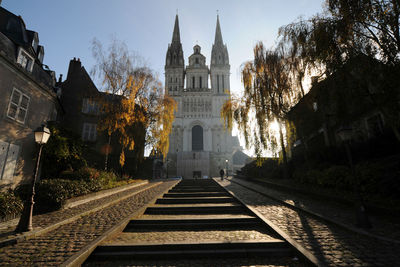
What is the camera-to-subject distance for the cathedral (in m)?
40.7

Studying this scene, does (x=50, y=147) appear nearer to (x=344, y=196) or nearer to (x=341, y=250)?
(x=341, y=250)

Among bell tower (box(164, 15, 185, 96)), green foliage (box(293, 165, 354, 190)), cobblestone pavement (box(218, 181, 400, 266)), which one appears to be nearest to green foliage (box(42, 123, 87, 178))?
cobblestone pavement (box(218, 181, 400, 266))

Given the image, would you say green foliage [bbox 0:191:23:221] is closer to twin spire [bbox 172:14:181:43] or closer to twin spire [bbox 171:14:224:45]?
twin spire [bbox 171:14:224:45]

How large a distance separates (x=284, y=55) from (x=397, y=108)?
7.47 metres

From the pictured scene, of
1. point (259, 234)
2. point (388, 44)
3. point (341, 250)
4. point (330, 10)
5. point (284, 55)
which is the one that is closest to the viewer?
point (341, 250)

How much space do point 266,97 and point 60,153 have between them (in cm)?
1333

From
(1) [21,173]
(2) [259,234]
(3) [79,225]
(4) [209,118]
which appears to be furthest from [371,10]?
(4) [209,118]

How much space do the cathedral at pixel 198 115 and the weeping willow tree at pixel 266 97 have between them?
25.3 meters

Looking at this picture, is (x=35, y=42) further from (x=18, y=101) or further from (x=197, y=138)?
(x=197, y=138)

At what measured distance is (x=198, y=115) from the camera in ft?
149

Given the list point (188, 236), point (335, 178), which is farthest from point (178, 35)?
point (188, 236)

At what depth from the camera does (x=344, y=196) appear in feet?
22.5

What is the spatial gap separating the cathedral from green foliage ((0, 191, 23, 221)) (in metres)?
33.3

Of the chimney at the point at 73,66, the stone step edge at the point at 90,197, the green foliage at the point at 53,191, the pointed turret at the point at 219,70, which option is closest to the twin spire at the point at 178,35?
the pointed turret at the point at 219,70
